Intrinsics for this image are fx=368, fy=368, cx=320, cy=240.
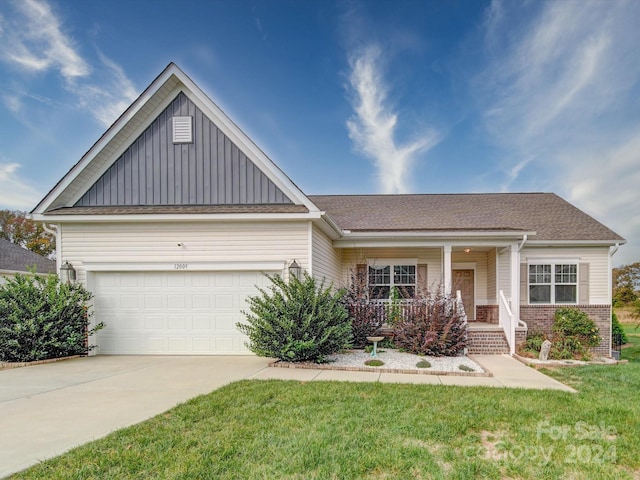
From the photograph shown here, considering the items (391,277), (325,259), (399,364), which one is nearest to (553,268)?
(391,277)

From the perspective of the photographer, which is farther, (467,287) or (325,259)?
(467,287)

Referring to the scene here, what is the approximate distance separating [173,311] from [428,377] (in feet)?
20.2

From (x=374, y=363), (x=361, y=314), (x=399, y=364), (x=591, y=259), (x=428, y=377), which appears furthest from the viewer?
(x=591, y=259)

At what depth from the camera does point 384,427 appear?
412 cm

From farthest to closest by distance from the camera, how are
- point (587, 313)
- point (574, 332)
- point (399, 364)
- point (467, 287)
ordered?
point (467, 287), point (587, 313), point (574, 332), point (399, 364)

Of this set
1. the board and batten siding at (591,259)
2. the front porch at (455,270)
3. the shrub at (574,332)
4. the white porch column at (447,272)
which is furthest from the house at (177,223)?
the board and batten siding at (591,259)

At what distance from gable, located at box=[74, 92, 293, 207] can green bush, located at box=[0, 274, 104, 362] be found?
2.30 metres

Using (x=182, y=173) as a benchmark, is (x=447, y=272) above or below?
below

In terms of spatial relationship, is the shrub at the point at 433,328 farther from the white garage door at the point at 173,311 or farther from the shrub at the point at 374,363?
the white garage door at the point at 173,311

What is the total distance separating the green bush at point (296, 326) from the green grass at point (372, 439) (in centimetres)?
203

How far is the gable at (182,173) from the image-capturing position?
9.27 m

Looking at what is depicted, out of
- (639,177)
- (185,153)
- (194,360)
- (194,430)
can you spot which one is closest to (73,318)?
(194,360)

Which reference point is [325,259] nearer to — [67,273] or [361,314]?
[361,314]

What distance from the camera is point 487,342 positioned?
Result: 1017 cm
